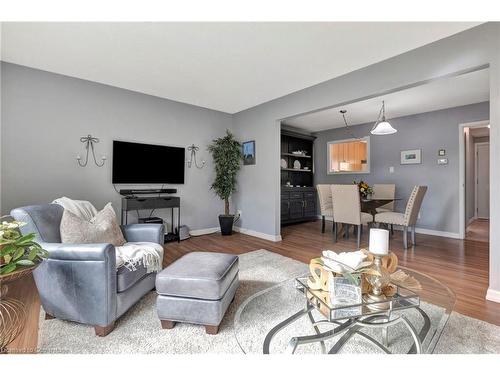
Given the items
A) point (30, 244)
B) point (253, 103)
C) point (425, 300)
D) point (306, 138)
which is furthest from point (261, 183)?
point (30, 244)

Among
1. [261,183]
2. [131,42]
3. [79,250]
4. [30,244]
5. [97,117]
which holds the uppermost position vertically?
[131,42]

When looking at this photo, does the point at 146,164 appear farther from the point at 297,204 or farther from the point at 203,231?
the point at 297,204

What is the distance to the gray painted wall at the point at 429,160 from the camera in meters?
4.09

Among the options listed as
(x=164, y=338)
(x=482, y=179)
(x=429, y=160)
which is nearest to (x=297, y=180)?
(x=429, y=160)

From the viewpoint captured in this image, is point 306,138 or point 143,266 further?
point 306,138

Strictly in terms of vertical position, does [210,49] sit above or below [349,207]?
above

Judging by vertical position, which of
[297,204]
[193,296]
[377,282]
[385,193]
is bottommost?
[193,296]

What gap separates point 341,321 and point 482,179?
768 centimetres

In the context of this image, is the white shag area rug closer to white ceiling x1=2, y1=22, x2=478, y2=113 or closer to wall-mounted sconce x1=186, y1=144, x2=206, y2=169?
white ceiling x1=2, y1=22, x2=478, y2=113

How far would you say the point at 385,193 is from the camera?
4.59m

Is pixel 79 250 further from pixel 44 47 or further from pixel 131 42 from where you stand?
pixel 44 47

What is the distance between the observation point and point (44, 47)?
235 cm

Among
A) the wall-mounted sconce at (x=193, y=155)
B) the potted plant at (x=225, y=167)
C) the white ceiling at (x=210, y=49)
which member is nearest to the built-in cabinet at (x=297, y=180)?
the potted plant at (x=225, y=167)

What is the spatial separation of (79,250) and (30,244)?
1.07 ft
